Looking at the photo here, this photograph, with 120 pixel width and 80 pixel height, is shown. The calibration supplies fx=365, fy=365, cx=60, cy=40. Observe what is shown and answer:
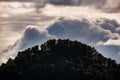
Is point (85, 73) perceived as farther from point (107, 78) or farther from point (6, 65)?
point (6, 65)

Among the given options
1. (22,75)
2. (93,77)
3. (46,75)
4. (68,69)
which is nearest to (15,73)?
(22,75)

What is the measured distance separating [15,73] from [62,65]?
1015 inches

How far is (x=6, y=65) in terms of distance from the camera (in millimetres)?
199875

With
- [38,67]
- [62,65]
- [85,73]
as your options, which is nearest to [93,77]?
[85,73]

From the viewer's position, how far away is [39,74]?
650 feet

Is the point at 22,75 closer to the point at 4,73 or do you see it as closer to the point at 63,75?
the point at 4,73

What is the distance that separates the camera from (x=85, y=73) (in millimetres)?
195125

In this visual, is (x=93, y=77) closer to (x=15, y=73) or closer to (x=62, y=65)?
(x=62, y=65)

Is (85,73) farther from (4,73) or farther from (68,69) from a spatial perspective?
(4,73)

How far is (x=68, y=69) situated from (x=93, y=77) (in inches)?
553

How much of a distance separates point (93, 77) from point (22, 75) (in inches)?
1501

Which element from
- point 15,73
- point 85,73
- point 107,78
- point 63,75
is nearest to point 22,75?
point 15,73

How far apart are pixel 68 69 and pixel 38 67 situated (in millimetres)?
16593

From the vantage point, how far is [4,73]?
196125 mm
